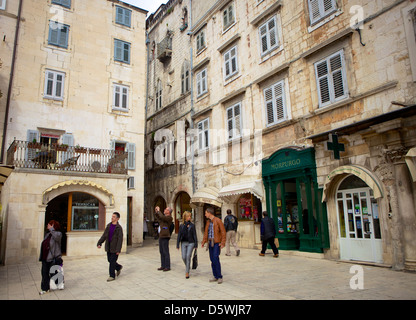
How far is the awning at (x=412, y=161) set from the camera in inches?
320

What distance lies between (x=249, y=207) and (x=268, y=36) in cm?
796

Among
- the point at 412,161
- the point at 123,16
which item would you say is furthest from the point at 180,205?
the point at 412,161

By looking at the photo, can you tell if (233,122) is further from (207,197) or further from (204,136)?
(207,197)

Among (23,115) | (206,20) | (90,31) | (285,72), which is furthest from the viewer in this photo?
(206,20)

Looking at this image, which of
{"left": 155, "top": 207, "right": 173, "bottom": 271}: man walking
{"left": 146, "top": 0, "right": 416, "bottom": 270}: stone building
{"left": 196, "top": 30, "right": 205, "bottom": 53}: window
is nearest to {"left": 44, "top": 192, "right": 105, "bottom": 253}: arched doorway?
{"left": 146, "top": 0, "right": 416, "bottom": 270}: stone building

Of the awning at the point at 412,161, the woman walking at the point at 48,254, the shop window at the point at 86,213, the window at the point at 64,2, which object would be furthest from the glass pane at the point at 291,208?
the window at the point at 64,2

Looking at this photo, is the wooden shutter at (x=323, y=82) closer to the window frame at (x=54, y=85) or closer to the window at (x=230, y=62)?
the window at (x=230, y=62)

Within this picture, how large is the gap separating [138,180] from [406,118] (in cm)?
1377

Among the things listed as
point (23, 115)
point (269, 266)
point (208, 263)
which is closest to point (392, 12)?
point (269, 266)

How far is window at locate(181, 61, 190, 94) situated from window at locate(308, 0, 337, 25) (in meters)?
9.66

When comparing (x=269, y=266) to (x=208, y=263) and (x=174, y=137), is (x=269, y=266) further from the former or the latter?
(x=174, y=137)

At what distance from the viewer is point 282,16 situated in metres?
13.6

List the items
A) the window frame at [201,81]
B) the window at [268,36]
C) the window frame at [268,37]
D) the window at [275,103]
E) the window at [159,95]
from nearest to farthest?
the window at [275,103] → the window frame at [268,37] → the window at [268,36] → the window frame at [201,81] → the window at [159,95]

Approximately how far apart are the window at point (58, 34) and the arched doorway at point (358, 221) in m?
15.5
